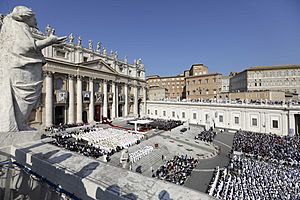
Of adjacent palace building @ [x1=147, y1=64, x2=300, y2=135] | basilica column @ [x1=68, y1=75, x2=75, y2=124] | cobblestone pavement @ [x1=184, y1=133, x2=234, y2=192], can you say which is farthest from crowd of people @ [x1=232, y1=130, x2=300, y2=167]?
basilica column @ [x1=68, y1=75, x2=75, y2=124]

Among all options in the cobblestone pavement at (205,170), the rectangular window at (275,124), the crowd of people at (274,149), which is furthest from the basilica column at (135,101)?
the rectangular window at (275,124)

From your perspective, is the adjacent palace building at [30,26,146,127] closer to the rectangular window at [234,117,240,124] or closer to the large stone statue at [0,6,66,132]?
the large stone statue at [0,6,66,132]

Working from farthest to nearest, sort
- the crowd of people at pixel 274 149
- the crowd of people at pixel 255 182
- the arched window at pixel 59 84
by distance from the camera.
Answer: the arched window at pixel 59 84 → the crowd of people at pixel 274 149 → the crowd of people at pixel 255 182

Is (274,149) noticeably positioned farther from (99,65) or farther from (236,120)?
(99,65)

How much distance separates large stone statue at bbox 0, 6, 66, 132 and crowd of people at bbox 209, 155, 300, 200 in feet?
35.6

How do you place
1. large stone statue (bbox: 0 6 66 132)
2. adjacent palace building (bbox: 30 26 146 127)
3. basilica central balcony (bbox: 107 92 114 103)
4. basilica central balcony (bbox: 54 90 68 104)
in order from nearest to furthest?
large stone statue (bbox: 0 6 66 132) → adjacent palace building (bbox: 30 26 146 127) → basilica central balcony (bbox: 54 90 68 104) → basilica central balcony (bbox: 107 92 114 103)

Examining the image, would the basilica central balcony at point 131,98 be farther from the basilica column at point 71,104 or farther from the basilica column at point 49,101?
the basilica column at point 49,101

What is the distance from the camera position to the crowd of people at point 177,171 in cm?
1247

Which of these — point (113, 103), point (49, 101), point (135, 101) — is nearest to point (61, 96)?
point (49, 101)

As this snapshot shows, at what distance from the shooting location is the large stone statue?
12.5 ft

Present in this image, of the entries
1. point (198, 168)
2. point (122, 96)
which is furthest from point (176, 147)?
point (122, 96)

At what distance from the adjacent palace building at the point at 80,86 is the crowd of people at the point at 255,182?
2446 centimetres

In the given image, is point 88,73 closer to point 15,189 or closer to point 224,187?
point 224,187

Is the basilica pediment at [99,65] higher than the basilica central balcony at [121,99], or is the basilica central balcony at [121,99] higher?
the basilica pediment at [99,65]
